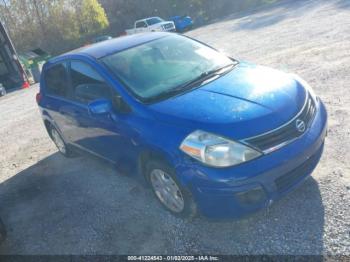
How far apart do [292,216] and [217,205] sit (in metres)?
0.83

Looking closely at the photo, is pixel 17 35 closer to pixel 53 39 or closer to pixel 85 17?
pixel 53 39

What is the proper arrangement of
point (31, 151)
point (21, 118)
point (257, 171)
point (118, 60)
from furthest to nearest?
point (21, 118) < point (31, 151) < point (118, 60) < point (257, 171)

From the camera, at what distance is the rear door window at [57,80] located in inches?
206

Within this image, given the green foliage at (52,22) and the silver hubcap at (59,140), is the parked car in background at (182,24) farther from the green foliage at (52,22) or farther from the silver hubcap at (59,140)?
the silver hubcap at (59,140)

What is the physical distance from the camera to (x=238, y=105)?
140 inches

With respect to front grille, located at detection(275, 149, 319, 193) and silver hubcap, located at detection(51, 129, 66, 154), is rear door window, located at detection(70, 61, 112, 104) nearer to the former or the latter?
silver hubcap, located at detection(51, 129, 66, 154)

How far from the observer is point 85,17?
30.3m

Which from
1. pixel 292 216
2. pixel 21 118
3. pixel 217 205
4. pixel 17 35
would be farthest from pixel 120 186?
pixel 17 35

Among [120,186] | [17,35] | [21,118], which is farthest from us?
[17,35]

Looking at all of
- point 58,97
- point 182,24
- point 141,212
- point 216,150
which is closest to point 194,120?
point 216,150

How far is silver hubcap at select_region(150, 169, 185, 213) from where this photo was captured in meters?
3.74

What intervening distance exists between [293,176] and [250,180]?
1.66 ft

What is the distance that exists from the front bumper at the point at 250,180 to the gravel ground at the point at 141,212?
359mm

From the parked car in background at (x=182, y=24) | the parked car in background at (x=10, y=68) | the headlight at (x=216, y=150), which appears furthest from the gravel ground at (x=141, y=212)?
the parked car in background at (x=182, y=24)
